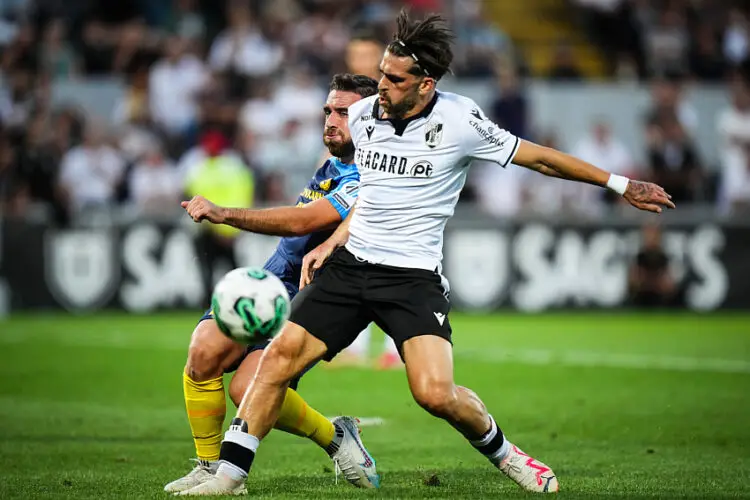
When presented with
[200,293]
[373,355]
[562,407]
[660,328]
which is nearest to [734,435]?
[562,407]

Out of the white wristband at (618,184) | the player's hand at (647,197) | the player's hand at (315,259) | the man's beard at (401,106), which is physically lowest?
the player's hand at (315,259)

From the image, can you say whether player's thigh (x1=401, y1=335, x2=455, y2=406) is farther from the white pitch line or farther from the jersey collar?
the white pitch line

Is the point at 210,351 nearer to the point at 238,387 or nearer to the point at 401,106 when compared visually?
the point at 238,387

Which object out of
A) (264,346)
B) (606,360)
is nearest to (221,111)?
(606,360)

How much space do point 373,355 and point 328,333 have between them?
880cm

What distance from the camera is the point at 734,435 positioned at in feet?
30.2

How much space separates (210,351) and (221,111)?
45.6ft

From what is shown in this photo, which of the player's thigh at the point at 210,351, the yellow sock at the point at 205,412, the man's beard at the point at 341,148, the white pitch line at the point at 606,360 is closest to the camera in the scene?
the player's thigh at the point at 210,351

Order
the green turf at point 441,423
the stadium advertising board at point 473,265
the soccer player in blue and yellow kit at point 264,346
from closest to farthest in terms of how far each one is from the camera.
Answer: the soccer player in blue and yellow kit at point 264,346 < the green turf at point 441,423 < the stadium advertising board at point 473,265

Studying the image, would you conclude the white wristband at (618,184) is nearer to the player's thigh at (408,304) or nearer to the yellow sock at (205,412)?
the player's thigh at (408,304)

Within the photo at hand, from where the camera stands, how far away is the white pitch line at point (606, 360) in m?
13.5

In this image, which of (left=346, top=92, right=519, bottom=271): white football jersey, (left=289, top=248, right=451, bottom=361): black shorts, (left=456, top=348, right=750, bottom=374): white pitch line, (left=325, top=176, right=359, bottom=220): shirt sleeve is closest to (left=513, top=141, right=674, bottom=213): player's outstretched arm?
(left=346, top=92, right=519, bottom=271): white football jersey

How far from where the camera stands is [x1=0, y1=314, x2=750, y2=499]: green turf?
734cm

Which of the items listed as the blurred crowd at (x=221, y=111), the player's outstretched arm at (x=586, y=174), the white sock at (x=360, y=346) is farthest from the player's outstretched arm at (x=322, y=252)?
the blurred crowd at (x=221, y=111)
